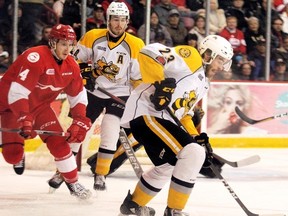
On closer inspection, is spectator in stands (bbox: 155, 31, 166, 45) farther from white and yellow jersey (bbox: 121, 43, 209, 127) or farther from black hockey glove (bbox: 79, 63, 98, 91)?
white and yellow jersey (bbox: 121, 43, 209, 127)

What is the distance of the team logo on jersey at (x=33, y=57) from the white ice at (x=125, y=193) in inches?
28.8

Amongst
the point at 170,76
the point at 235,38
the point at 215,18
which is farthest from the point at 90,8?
the point at 170,76

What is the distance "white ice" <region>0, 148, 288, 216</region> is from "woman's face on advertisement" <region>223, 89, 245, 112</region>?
136cm

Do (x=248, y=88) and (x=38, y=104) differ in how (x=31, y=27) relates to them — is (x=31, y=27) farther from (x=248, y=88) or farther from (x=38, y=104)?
(x=38, y=104)

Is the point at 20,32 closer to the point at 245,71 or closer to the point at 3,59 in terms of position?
the point at 3,59

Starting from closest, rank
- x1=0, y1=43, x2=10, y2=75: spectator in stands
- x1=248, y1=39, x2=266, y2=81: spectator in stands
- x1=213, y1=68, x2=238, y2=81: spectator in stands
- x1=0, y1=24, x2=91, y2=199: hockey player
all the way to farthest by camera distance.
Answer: x1=0, y1=24, x2=91, y2=199: hockey player, x1=0, y1=43, x2=10, y2=75: spectator in stands, x1=213, y1=68, x2=238, y2=81: spectator in stands, x1=248, y1=39, x2=266, y2=81: spectator in stands

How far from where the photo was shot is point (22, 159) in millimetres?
4852

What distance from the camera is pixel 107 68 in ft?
18.3

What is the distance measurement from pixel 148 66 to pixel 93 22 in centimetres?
359

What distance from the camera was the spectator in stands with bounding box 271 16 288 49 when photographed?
8852 millimetres

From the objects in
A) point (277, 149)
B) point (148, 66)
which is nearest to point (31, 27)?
point (277, 149)

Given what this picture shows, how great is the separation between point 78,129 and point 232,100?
375cm

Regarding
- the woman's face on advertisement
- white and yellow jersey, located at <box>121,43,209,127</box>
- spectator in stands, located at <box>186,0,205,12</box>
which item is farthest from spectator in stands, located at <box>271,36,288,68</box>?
white and yellow jersey, located at <box>121,43,209,127</box>

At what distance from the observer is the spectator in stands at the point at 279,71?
345 inches
